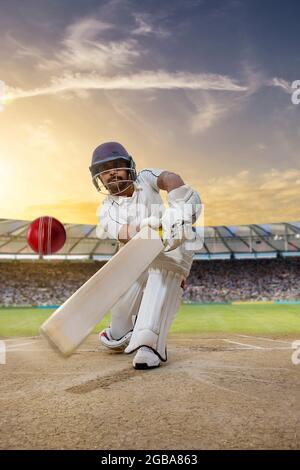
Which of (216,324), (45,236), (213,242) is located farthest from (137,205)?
(213,242)

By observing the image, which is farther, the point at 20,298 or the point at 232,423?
the point at 20,298

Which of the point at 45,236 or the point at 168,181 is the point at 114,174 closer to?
the point at 168,181

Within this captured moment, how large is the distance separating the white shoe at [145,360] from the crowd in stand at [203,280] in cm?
2907

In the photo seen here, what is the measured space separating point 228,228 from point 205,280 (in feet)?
20.5

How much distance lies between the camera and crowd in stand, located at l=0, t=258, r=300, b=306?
110 ft

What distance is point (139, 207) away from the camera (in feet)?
13.2

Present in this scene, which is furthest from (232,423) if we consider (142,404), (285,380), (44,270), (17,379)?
(44,270)

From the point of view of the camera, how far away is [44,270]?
37.0m

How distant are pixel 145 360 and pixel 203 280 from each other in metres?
35.3

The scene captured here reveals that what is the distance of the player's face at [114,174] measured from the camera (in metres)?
3.84

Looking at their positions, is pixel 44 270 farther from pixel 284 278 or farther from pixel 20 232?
pixel 284 278

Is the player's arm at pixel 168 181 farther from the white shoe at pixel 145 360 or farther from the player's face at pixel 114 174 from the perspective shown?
the white shoe at pixel 145 360
